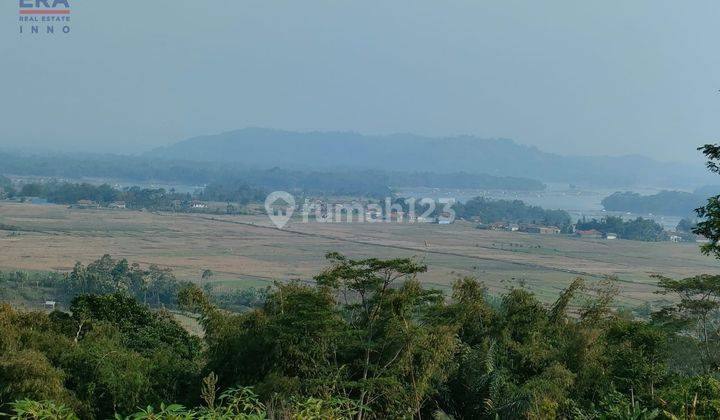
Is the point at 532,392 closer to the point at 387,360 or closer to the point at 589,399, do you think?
the point at 589,399

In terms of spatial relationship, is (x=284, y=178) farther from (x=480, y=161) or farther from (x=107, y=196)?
(x=480, y=161)

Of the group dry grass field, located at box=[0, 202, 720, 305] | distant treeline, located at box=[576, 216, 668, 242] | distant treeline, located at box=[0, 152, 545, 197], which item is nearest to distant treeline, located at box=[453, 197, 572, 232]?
distant treeline, located at box=[576, 216, 668, 242]

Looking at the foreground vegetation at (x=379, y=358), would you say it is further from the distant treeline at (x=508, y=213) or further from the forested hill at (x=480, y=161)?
the forested hill at (x=480, y=161)

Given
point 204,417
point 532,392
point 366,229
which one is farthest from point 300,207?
point 204,417

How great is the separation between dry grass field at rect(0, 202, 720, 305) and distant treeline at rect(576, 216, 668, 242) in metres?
2.99

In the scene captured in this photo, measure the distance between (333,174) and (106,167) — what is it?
103 feet

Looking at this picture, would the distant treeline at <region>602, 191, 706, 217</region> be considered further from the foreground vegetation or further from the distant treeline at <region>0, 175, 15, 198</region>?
the foreground vegetation

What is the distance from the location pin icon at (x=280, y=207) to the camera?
55.0 metres

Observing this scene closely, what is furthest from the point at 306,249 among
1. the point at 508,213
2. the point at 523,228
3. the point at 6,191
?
the point at 6,191

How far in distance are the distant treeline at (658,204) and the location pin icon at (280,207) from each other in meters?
33.0

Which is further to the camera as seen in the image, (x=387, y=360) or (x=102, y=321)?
(x=102, y=321)

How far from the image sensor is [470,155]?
170625 mm

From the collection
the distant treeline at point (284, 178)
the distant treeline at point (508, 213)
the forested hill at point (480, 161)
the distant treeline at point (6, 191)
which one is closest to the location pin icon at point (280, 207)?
the distant treeline at point (284, 178)

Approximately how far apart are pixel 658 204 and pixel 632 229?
30090 mm
